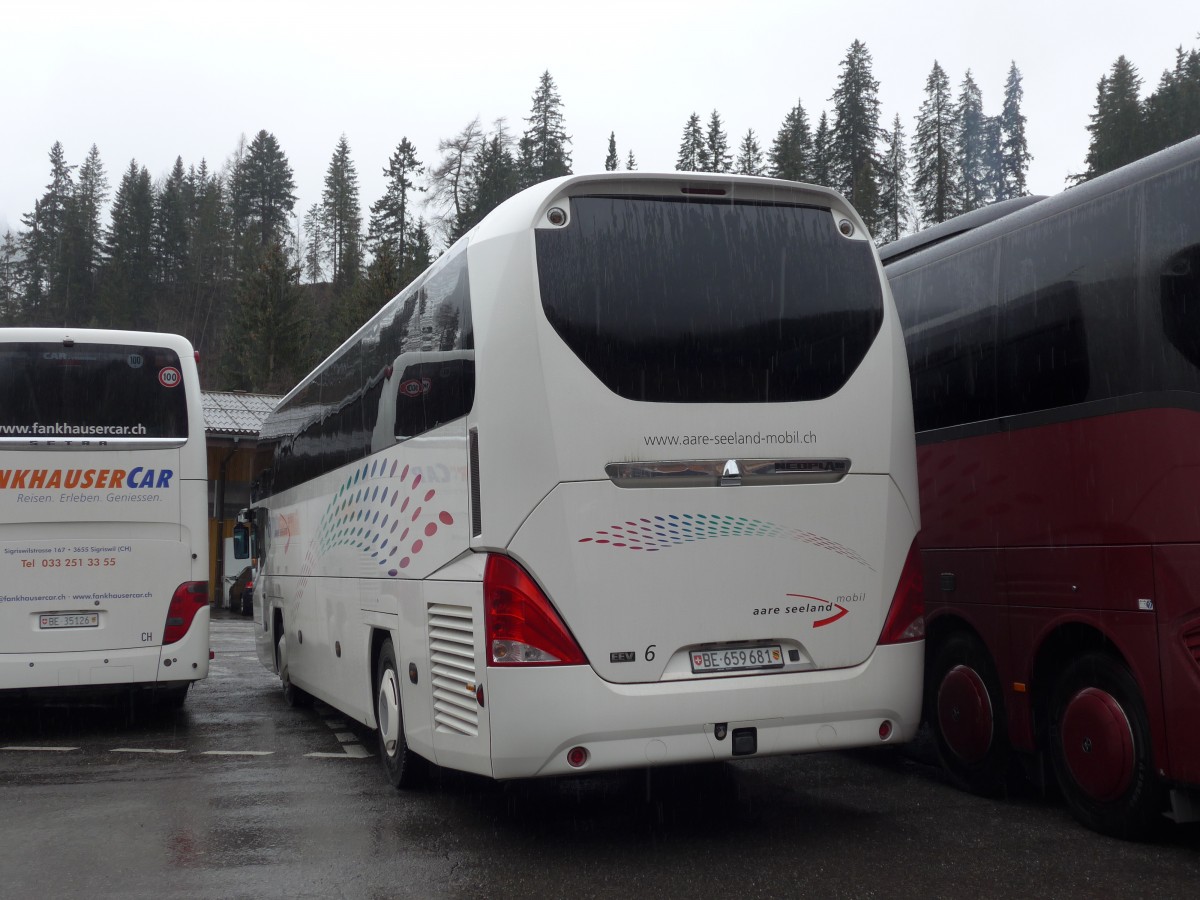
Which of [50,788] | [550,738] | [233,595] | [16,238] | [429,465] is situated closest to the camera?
[550,738]

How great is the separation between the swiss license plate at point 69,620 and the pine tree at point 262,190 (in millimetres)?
67727

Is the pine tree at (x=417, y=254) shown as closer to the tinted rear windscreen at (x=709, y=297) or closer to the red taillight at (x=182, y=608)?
the red taillight at (x=182, y=608)

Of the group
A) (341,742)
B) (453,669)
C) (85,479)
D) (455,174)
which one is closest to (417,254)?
(455,174)

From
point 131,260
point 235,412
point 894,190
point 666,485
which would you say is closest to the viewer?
point 666,485

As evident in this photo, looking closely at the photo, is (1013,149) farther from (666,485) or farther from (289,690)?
(666,485)

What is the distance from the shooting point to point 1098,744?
6.18m

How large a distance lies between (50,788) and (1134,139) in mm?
49772

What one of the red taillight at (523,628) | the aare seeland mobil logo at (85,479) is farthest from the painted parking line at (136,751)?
the red taillight at (523,628)

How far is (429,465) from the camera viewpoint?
6.91 meters

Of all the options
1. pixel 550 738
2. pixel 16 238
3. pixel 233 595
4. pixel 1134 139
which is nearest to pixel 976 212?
pixel 550 738

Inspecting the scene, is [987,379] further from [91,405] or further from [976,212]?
[91,405]

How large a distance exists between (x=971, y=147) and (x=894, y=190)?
239 inches

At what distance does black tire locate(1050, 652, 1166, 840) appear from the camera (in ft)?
19.4

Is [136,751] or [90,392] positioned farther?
[90,392]
